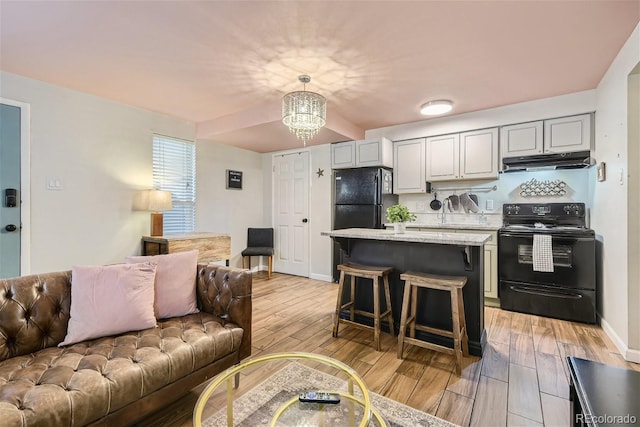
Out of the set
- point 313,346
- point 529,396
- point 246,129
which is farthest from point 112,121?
point 529,396

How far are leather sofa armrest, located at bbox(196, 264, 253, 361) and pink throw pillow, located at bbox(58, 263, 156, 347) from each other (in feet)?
1.11

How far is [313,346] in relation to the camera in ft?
7.82

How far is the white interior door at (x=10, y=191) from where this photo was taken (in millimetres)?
2662

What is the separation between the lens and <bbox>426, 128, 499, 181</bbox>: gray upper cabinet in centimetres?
360

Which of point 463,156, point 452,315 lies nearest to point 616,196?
point 463,156

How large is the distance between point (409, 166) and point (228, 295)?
3.25 metres

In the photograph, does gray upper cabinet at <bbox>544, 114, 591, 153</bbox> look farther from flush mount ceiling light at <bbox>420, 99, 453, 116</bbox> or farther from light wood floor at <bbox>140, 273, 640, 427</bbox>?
light wood floor at <bbox>140, 273, 640, 427</bbox>

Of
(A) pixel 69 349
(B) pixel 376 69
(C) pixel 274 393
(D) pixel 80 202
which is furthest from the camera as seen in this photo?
(D) pixel 80 202

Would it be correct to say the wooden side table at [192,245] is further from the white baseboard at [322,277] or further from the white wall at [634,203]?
the white wall at [634,203]

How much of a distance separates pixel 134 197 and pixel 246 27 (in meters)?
2.66

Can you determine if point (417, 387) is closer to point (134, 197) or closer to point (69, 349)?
point (69, 349)

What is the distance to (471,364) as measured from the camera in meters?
2.09

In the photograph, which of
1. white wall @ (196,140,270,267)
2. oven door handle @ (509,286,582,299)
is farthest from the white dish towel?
white wall @ (196,140,270,267)

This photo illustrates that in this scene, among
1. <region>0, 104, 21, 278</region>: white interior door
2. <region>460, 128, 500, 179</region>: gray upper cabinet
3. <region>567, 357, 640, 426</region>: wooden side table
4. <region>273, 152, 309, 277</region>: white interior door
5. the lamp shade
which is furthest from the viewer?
<region>273, 152, 309, 277</region>: white interior door
